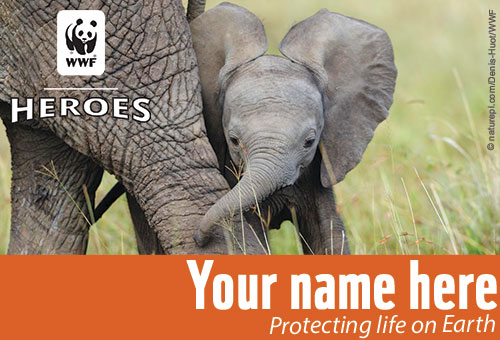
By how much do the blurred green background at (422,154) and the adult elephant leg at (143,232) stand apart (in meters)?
0.10

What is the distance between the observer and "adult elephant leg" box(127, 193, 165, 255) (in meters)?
4.62

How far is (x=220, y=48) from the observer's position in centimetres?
423

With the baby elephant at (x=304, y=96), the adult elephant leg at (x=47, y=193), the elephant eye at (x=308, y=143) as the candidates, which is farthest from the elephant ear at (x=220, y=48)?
the adult elephant leg at (x=47, y=193)

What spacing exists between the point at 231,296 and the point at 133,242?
7.03ft

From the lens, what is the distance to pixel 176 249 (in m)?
3.93

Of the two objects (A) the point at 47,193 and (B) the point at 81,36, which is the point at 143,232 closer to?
(A) the point at 47,193

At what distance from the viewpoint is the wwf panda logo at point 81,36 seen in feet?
12.9

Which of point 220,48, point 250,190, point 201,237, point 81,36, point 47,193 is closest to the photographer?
point 250,190

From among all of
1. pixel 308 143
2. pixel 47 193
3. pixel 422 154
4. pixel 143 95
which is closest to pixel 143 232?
pixel 47 193

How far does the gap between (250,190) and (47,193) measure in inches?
51.5

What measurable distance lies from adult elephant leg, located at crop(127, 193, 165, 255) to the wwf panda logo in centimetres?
82

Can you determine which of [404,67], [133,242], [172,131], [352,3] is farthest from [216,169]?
[352,3]

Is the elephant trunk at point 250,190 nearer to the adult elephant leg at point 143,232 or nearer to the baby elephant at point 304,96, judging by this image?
the baby elephant at point 304,96

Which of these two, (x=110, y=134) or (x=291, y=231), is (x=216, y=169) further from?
(x=291, y=231)
